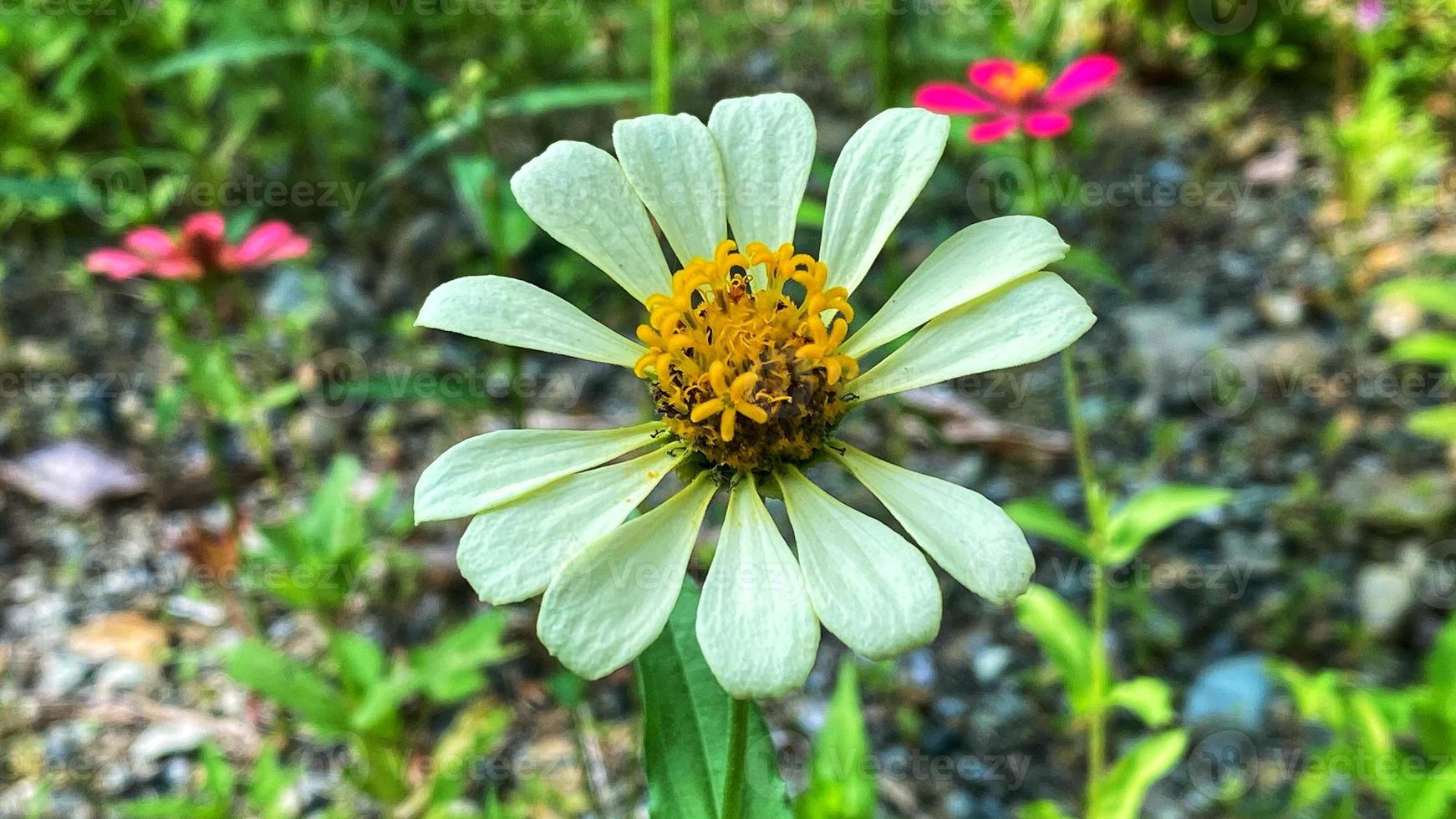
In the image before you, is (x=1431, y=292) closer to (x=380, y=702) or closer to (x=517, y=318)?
(x=517, y=318)

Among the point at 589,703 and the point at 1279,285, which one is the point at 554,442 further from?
the point at 1279,285

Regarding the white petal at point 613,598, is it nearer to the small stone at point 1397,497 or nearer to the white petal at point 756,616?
the white petal at point 756,616

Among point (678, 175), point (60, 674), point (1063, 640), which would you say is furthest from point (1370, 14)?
point (60, 674)

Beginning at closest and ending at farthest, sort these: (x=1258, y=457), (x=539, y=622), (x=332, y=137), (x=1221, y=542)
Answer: (x=539, y=622) < (x=1221, y=542) < (x=1258, y=457) < (x=332, y=137)

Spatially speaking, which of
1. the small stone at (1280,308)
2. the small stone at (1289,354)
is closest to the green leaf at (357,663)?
the small stone at (1289,354)

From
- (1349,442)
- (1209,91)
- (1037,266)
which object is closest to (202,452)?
(1037,266)

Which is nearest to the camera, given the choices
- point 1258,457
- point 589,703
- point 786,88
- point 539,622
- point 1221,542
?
point 539,622
